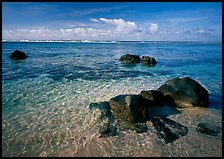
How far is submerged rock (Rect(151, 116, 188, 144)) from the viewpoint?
23.2 feet

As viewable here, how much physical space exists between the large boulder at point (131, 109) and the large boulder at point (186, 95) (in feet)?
7.61

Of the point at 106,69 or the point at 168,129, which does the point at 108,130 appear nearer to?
the point at 168,129

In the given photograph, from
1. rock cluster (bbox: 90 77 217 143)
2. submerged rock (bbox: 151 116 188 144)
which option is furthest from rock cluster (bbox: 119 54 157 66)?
submerged rock (bbox: 151 116 188 144)

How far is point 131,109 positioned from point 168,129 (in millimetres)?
1643

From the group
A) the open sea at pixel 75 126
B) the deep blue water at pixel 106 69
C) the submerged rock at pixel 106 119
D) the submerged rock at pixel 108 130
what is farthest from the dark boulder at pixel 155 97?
the deep blue water at pixel 106 69

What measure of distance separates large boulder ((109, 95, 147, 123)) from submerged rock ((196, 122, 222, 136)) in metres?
2.23

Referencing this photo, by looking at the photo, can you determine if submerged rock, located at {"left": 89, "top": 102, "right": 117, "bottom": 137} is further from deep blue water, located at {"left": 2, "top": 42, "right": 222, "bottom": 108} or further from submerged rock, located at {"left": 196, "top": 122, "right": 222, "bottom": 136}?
deep blue water, located at {"left": 2, "top": 42, "right": 222, "bottom": 108}

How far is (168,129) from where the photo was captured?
7566 mm

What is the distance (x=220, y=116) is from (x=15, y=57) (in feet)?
93.1

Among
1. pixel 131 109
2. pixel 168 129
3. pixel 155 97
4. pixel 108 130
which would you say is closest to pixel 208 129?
pixel 168 129

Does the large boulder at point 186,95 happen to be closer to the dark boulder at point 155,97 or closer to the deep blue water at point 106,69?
the dark boulder at point 155,97

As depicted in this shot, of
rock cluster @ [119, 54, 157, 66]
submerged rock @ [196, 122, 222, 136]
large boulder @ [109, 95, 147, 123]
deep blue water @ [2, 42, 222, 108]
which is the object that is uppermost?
rock cluster @ [119, 54, 157, 66]

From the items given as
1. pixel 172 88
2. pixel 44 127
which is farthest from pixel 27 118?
pixel 172 88

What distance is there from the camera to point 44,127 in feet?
25.5
